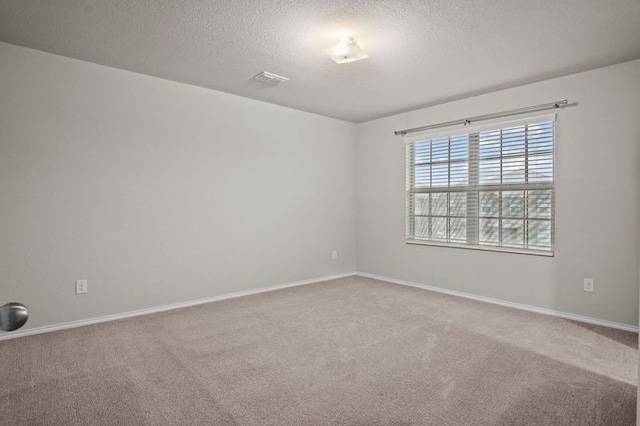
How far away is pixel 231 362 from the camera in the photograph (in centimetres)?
249

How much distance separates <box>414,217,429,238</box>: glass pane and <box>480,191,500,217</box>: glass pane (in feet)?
2.52

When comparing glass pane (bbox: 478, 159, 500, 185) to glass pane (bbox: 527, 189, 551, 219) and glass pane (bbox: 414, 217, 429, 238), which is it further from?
glass pane (bbox: 414, 217, 429, 238)

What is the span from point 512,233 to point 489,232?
0.26 metres

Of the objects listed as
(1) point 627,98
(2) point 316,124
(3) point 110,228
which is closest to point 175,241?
(3) point 110,228

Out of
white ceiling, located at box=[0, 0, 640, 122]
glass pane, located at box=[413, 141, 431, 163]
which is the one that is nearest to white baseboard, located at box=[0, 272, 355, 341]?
glass pane, located at box=[413, 141, 431, 163]

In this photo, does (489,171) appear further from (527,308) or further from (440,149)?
(527,308)

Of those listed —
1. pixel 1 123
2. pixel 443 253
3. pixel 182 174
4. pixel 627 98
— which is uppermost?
pixel 627 98

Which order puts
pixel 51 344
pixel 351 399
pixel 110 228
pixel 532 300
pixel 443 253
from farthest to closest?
1. pixel 443 253
2. pixel 532 300
3. pixel 110 228
4. pixel 51 344
5. pixel 351 399

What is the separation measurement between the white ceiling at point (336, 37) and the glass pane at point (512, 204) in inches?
46.4

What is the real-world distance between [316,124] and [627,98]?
3.42 m

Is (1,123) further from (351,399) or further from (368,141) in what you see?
(368,141)

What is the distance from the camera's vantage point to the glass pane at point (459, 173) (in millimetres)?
4359

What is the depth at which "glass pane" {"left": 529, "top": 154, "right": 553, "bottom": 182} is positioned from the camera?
367 centimetres

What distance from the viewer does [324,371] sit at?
2354 millimetres
